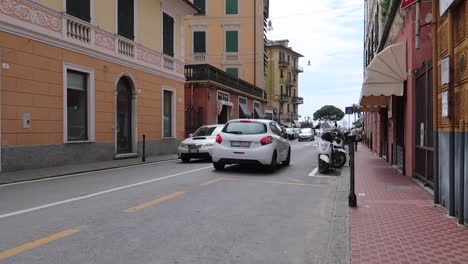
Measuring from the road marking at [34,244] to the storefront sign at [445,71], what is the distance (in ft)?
18.8

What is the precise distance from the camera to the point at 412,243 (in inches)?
215

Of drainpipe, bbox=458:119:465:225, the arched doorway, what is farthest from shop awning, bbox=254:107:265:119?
drainpipe, bbox=458:119:465:225

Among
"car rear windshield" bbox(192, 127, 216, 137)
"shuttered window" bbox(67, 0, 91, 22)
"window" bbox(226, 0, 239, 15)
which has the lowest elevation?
"car rear windshield" bbox(192, 127, 216, 137)

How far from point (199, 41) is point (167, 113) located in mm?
21870

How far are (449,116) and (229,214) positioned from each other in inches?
144

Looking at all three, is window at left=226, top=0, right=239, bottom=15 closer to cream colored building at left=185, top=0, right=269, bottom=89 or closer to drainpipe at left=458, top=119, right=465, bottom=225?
cream colored building at left=185, top=0, right=269, bottom=89

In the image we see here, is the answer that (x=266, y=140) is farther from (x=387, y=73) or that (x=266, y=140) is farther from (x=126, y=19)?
(x=126, y=19)

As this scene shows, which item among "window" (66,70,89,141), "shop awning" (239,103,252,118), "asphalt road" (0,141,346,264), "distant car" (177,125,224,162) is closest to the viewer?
"asphalt road" (0,141,346,264)

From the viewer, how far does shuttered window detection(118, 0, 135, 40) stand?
1966 centimetres

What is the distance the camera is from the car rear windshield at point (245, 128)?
1345 cm

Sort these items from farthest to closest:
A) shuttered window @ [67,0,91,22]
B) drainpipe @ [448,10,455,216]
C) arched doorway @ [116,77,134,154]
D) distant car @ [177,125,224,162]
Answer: arched doorway @ [116,77,134,154] → distant car @ [177,125,224,162] → shuttered window @ [67,0,91,22] → drainpipe @ [448,10,455,216]

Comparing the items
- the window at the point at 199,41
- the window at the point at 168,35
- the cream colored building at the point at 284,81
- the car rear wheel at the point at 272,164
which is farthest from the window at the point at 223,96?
the cream colored building at the point at 284,81

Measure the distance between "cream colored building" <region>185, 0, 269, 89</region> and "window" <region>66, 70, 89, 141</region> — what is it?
90.4 feet

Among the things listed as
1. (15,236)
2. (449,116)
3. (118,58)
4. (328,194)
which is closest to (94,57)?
(118,58)
